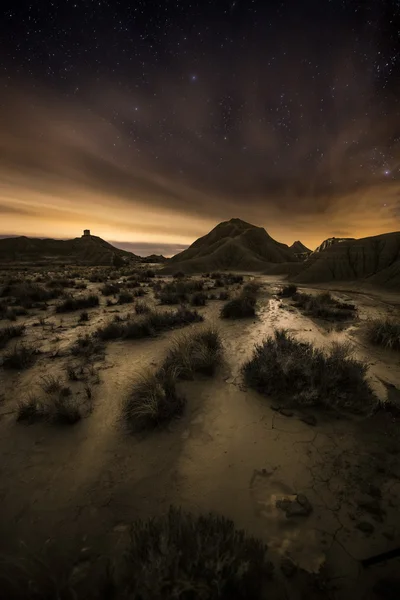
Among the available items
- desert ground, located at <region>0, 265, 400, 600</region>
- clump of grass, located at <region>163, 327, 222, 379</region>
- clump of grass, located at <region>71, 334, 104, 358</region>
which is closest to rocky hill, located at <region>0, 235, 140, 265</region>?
clump of grass, located at <region>71, 334, 104, 358</region>

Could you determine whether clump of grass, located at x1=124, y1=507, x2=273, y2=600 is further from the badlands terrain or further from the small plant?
the small plant

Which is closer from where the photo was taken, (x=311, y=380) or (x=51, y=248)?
(x=311, y=380)

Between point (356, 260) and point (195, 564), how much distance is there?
24732mm

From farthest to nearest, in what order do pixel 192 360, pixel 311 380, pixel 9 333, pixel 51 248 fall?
1. pixel 51 248
2. pixel 9 333
3. pixel 192 360
4. pixel 311 380

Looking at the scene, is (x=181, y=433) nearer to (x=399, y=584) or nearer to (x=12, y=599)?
(x=12, y=599)

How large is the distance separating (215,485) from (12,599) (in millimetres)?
1766

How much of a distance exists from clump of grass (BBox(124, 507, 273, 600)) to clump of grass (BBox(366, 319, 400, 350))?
599 cm

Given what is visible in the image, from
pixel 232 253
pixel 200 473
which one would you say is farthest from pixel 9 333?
pixel 232 253

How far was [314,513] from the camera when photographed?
2328 mm

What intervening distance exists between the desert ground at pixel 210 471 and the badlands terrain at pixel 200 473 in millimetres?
14

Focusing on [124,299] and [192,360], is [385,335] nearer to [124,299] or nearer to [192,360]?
[192,360]

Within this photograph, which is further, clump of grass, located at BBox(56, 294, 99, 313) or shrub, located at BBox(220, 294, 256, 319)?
clump of grass, located at BBox(56, 294, 99, 313)

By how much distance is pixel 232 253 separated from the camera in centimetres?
4891

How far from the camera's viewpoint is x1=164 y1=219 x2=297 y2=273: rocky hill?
42875 millimetres
